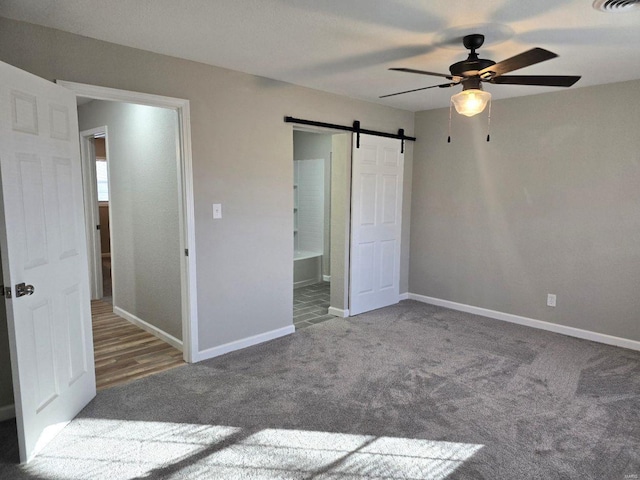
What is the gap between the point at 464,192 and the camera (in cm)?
484

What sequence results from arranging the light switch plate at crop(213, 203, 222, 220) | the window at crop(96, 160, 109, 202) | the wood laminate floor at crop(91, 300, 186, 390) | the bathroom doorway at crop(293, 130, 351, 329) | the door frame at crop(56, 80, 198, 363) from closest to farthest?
the door frame at crop(56, 80, 198, 363)
the wood laminate floor at crop(91, 300, 186, 390)
the light switch plate at crop(213, 203, 222, 220)
the bathroom doorway at crop(293, 130, 351, 329)
the window at crop(96, 160, 109, 202)

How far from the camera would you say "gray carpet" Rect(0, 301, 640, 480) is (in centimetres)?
217

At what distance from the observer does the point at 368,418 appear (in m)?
→ 2.63

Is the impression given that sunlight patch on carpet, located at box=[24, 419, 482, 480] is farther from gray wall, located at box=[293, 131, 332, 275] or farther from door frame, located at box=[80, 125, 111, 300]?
gray wall, located at box=[293, 131, 332, 275]

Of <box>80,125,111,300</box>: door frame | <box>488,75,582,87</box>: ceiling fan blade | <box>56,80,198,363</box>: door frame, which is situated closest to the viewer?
<box>488,75,582,87</box>: ceiling fan blade

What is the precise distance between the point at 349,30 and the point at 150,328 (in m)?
3.24

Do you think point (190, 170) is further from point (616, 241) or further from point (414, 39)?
point (616, 241)

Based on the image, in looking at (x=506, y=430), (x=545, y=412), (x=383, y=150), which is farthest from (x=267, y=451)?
(x=383, y=150)

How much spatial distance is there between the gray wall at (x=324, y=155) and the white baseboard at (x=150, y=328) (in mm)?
2864

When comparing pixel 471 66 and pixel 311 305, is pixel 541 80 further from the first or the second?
pixel 311 305

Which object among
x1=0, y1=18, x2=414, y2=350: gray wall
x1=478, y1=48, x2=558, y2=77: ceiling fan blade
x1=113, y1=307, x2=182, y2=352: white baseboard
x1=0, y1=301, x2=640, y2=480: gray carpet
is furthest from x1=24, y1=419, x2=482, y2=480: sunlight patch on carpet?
x1=478, y1=48, x2=558, y2=77: ceiling fan blade

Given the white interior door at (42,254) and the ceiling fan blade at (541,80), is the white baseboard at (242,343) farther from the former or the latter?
the ceiling fan blade at (541,80)

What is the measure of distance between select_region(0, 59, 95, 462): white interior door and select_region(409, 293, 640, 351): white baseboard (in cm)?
383

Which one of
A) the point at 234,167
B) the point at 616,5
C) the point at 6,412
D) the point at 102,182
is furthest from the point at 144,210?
the point at 102,182
